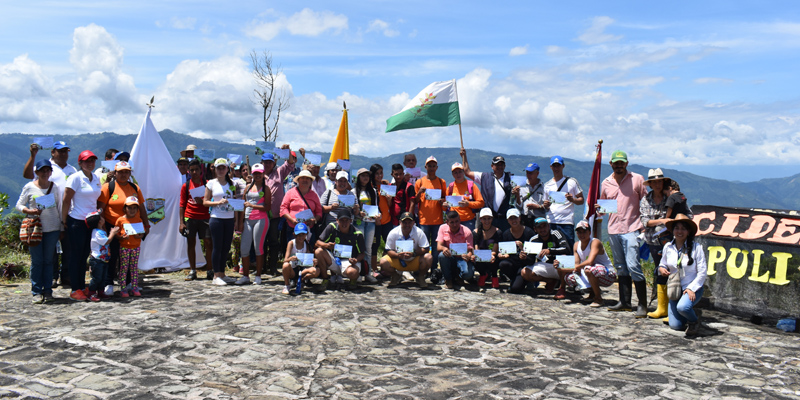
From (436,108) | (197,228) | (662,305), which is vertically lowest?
(662,305)

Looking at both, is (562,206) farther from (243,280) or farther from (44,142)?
(44,142)

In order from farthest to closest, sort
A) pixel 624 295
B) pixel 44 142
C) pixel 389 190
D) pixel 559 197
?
pixel 389 190
pixel 44 142
pixel 559 197
pixel 624 295

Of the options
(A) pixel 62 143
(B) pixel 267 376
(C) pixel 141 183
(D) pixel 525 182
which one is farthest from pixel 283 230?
(B) pixel 267 376

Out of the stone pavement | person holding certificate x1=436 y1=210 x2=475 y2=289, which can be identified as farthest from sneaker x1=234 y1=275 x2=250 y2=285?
person holding certificate x1=436 y1=210 x2=475 y2=289

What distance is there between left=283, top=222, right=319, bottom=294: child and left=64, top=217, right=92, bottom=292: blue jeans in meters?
3.07

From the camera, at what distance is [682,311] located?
7.03 meters

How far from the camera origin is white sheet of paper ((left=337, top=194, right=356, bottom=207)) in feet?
31.8

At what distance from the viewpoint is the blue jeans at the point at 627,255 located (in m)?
8.05

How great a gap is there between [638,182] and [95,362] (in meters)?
7.58

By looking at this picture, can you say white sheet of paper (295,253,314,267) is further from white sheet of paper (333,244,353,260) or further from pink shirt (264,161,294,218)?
pink shirt (264,161,294,218)

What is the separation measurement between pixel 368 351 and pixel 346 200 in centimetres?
401

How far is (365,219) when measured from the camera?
998 centimetres

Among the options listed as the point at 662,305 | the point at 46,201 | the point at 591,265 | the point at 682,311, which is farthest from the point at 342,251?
the point at 682,311

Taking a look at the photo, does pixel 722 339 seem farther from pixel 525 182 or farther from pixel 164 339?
pixel 164 339
